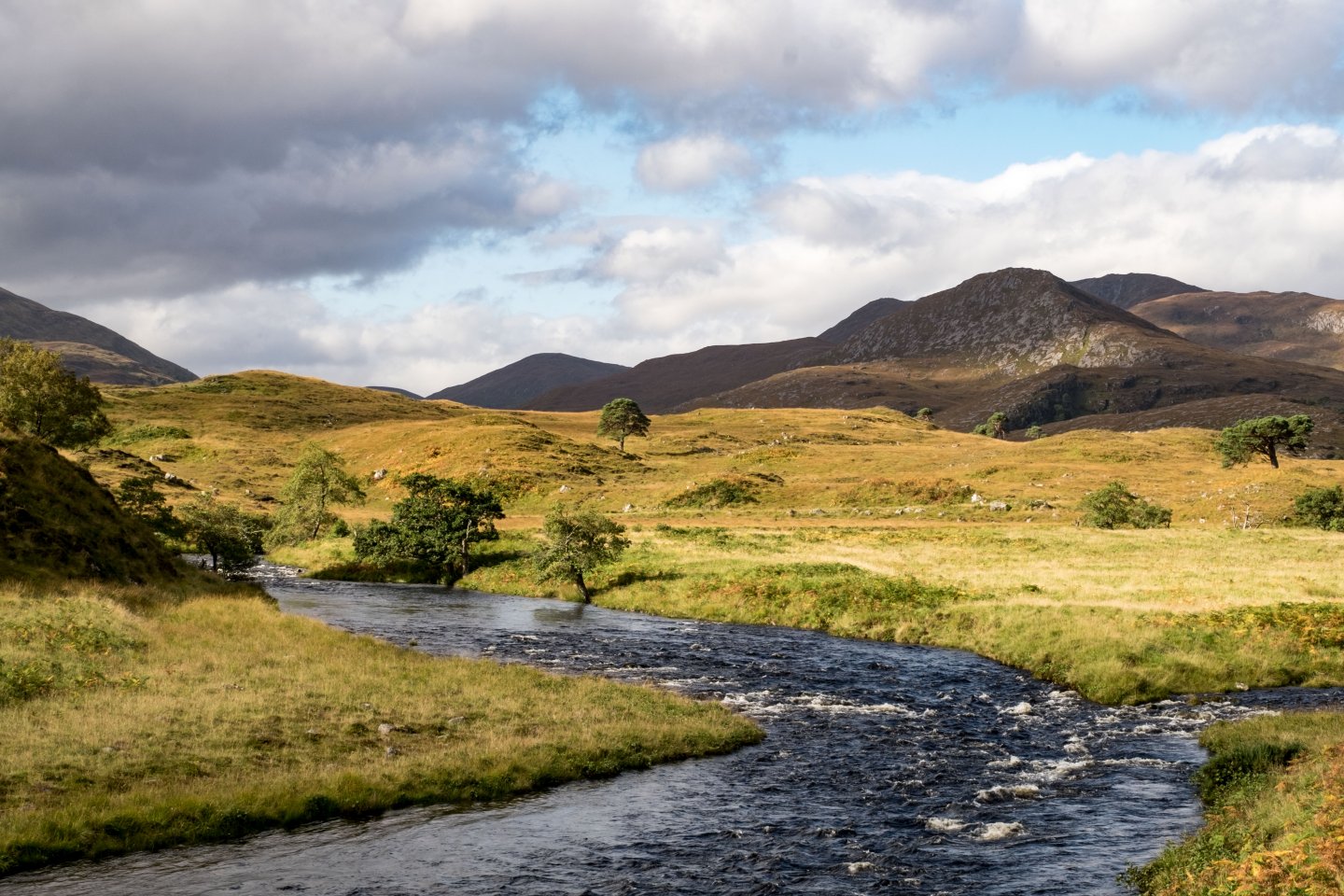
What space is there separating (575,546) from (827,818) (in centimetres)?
4299

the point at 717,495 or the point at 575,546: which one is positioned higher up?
the point at 717,495

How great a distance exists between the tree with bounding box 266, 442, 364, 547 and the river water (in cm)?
6097

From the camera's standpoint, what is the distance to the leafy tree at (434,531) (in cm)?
7488

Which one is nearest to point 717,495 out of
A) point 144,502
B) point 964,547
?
point 964,547

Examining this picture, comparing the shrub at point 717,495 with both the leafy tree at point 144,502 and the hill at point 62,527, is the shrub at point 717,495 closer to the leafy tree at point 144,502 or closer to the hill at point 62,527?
the leafy tree at point 144,502

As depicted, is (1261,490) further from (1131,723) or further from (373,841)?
(373,841)

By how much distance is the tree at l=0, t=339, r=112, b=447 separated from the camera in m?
73.2

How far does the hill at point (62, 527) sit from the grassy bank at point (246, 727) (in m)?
3.16

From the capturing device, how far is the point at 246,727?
2616cm

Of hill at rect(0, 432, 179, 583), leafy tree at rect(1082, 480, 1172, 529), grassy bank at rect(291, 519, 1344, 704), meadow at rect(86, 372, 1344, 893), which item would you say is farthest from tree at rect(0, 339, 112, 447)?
leafy tree at rect(1082, 480, 1172, 529)

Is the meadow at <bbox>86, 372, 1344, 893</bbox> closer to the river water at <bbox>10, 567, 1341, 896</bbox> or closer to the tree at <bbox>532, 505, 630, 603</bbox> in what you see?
the tree at <bbox>532, 505, 630, 603</bbox>

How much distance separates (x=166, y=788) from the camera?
2197 centimetres

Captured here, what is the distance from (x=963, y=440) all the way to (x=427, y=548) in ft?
468

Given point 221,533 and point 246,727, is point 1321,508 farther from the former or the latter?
point 246,727
